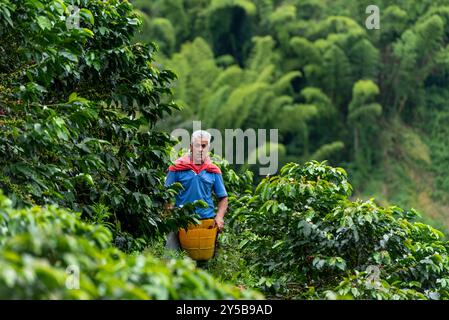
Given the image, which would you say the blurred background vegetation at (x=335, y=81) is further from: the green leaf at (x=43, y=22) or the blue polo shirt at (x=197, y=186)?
the green leaf at (x=43, y=22)

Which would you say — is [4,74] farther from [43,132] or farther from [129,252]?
[129,252]

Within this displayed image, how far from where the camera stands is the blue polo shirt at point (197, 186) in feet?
18.5

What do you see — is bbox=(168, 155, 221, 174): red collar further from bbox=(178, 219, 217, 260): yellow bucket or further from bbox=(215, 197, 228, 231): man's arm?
bbox=(178, 219, 217, 260): yellow bucket

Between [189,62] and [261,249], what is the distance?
2181 centimetres

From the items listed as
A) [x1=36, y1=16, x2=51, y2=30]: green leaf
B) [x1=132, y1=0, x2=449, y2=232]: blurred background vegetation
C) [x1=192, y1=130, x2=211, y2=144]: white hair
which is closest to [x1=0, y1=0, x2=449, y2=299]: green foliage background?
[x1=36, y1=16, x2=51, y2=30]: green leaf

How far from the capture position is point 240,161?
22.8m

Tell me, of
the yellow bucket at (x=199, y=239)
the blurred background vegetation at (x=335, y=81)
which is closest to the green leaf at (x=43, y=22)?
the yellow bucket at (x=199, y=239)

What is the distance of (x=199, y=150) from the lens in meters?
5.51

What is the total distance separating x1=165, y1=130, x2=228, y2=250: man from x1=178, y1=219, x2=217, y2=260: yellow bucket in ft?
0.16

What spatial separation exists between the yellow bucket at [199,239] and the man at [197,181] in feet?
0.16

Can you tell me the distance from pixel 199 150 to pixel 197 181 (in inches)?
9.0

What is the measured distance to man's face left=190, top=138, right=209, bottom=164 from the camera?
18.0 feet

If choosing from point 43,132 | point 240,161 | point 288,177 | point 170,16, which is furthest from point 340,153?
point 43,132

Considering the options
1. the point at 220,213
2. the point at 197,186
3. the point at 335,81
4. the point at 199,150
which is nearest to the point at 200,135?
the point at 199,150
